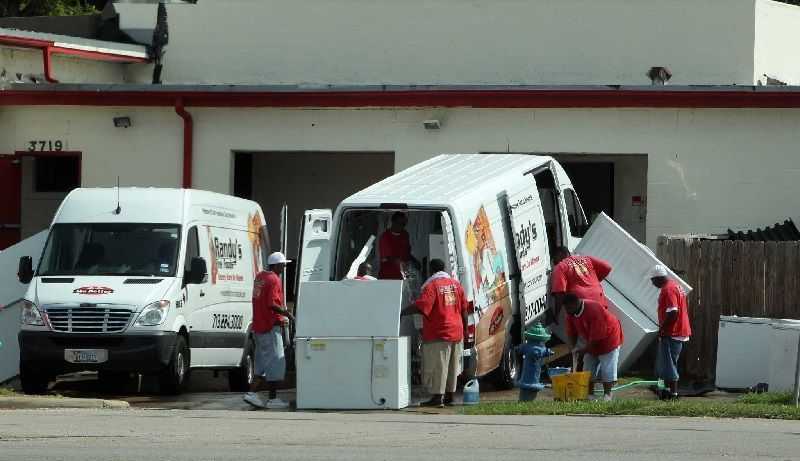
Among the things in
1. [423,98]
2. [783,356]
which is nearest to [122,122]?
[423,98]

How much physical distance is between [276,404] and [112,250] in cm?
309

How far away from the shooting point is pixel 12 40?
974 inches

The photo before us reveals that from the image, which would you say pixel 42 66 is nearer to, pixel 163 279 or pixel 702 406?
pixel 163 279

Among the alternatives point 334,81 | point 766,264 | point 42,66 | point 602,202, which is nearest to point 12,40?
point 42,66

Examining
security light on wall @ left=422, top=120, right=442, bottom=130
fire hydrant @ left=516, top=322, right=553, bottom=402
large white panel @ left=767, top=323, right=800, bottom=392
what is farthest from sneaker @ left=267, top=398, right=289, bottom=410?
security light on wall @ left=422, top=120, right=442, bottom=130

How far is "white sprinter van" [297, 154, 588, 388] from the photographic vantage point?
1716 cm

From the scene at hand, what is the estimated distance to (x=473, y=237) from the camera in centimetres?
1731

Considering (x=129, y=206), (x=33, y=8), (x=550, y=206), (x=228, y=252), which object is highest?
(x=33, y=8)

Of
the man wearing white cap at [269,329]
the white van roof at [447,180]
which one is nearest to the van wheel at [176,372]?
the man wearing white cap at [269,329]

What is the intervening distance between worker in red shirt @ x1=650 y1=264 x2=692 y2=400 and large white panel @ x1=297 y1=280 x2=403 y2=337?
3.23 metres

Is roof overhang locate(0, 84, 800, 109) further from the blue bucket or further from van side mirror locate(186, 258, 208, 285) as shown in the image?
the blue bucket

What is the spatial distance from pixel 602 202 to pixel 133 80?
895cm

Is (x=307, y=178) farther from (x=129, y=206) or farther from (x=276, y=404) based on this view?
(x=276, y=404)

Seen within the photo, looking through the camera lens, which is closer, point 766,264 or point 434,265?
point 434,265
